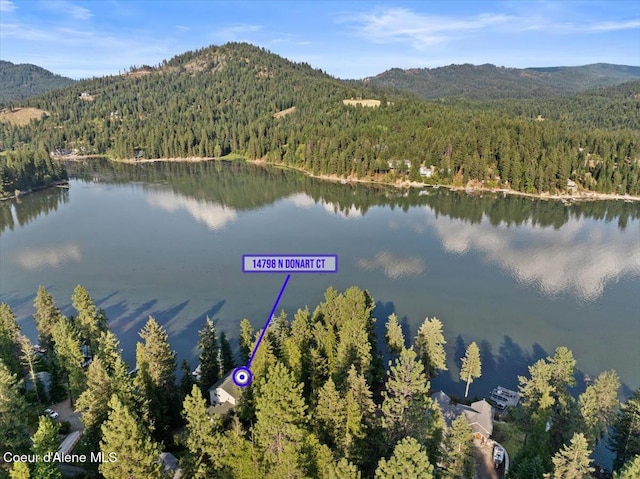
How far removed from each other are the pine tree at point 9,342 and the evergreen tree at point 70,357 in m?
3.96

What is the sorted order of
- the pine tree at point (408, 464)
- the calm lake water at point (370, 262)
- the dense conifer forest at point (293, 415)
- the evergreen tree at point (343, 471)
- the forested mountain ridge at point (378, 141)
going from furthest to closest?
the forested mountain ridge at point (378, 141) < the calm lake water at point (370, 262) < the dense conifer forest at point (293, 415) < the evergreen tree at point (343, 471) < the pine tree at point (408, 464)

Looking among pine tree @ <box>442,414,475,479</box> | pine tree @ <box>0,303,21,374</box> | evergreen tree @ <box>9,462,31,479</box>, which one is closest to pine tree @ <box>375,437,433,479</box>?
pine tree @ <box>442,414,475,479</box>

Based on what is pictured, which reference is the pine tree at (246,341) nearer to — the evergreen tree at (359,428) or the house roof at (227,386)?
the house roof at (227,386)

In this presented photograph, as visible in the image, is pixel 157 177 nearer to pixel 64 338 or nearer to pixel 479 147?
pixel 479 147

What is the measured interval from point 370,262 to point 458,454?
40.6 m

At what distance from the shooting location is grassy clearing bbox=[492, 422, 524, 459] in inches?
1038

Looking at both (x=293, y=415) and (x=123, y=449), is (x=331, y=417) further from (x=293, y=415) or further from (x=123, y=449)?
(x=123, y=449)

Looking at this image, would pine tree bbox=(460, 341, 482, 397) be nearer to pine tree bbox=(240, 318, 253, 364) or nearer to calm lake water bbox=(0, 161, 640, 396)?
calm lake water bbox=(0, 161, 640, 396)

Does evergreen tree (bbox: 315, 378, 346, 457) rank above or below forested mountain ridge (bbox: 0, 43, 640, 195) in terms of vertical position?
below

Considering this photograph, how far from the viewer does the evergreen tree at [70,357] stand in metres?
28.6

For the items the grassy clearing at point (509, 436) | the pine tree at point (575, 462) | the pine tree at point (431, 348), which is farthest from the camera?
the pine tree at point (431, 348)

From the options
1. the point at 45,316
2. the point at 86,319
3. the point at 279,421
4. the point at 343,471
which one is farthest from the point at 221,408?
the point at 45,316

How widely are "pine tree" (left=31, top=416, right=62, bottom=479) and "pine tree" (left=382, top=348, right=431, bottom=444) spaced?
16080mm

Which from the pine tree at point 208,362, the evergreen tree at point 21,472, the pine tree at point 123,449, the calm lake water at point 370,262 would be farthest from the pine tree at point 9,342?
the pine tree at point 123,449
